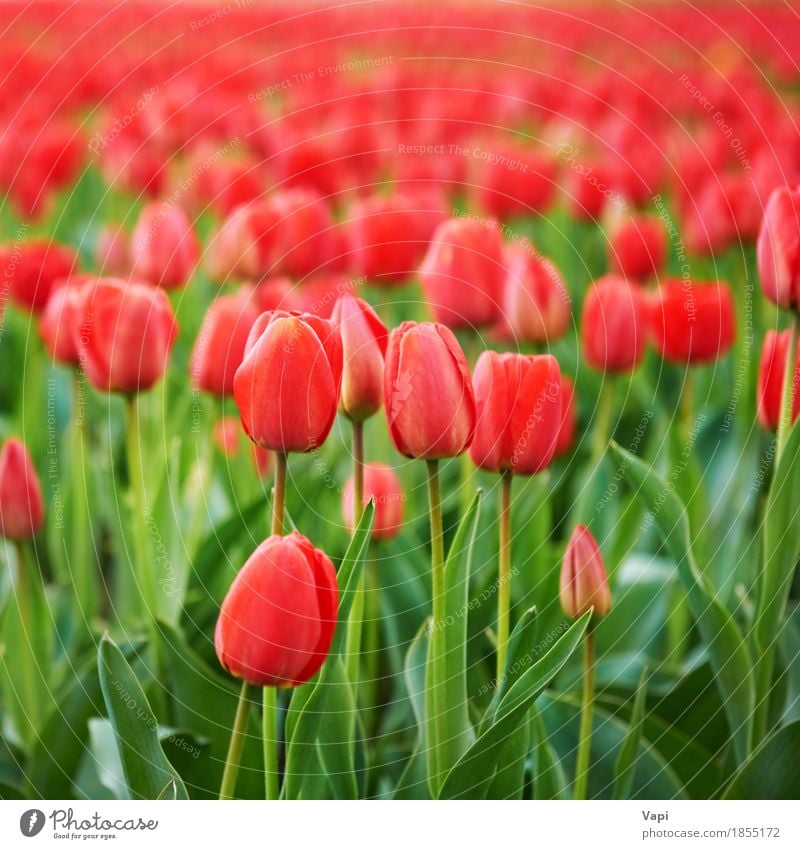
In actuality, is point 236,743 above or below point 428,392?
below

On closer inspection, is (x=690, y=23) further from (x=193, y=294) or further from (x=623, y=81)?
(x=193, y=294)

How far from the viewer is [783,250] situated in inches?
21.2

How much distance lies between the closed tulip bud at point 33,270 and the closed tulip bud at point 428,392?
0.48 meters

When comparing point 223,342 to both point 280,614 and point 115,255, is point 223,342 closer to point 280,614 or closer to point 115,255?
point 280,614

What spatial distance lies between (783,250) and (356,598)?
29 cm

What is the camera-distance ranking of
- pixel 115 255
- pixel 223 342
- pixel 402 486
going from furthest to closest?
1. pixel 115 255
2. pixel 402 486
3. pixel 223 342

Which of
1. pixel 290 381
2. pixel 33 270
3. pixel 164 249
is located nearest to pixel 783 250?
pixel 290 381

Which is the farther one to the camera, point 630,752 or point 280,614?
point 630,752

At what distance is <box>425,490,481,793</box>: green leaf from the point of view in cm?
48

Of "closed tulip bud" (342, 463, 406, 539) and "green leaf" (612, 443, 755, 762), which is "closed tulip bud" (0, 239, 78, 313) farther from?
"green leaf" (612, 443, 755, 762)

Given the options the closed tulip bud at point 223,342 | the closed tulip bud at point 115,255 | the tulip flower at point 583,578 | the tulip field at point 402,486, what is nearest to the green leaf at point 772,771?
the tulip field at point 402,486

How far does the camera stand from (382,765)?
0.61 meters
